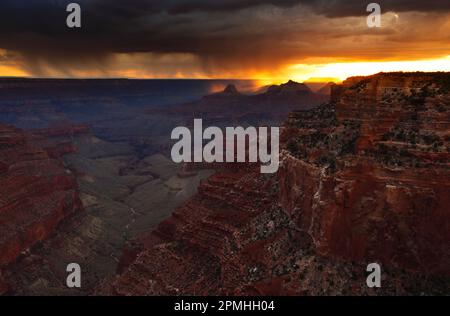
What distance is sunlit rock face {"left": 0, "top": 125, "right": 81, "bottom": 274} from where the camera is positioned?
74.2 metres

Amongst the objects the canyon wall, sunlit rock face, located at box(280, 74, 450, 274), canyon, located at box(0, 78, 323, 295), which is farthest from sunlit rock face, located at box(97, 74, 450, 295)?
the canyon wall

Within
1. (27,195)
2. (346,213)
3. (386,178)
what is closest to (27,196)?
(27,195)

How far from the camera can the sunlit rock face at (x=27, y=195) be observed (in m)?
74.2

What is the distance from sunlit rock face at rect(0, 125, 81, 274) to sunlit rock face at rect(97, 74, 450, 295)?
24.6 meters

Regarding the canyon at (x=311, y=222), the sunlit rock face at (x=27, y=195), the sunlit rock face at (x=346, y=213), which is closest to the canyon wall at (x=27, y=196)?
the sunlit rock face at (x=27, y=195)

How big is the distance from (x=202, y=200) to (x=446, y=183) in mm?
33096

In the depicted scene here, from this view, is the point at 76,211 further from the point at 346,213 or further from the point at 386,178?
the point at 386,178

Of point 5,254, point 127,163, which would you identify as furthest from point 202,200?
point 127,163

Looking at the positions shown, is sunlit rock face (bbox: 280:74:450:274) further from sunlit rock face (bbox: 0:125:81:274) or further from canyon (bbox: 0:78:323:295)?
sunlit rock face (bbox: 0:125:81:274)

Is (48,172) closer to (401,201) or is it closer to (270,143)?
(270,143)

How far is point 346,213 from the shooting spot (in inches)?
1690

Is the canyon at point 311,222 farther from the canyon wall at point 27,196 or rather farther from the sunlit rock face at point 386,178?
the canyon wall at point 27,196

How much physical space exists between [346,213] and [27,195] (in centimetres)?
6323

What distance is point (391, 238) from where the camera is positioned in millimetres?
41781
